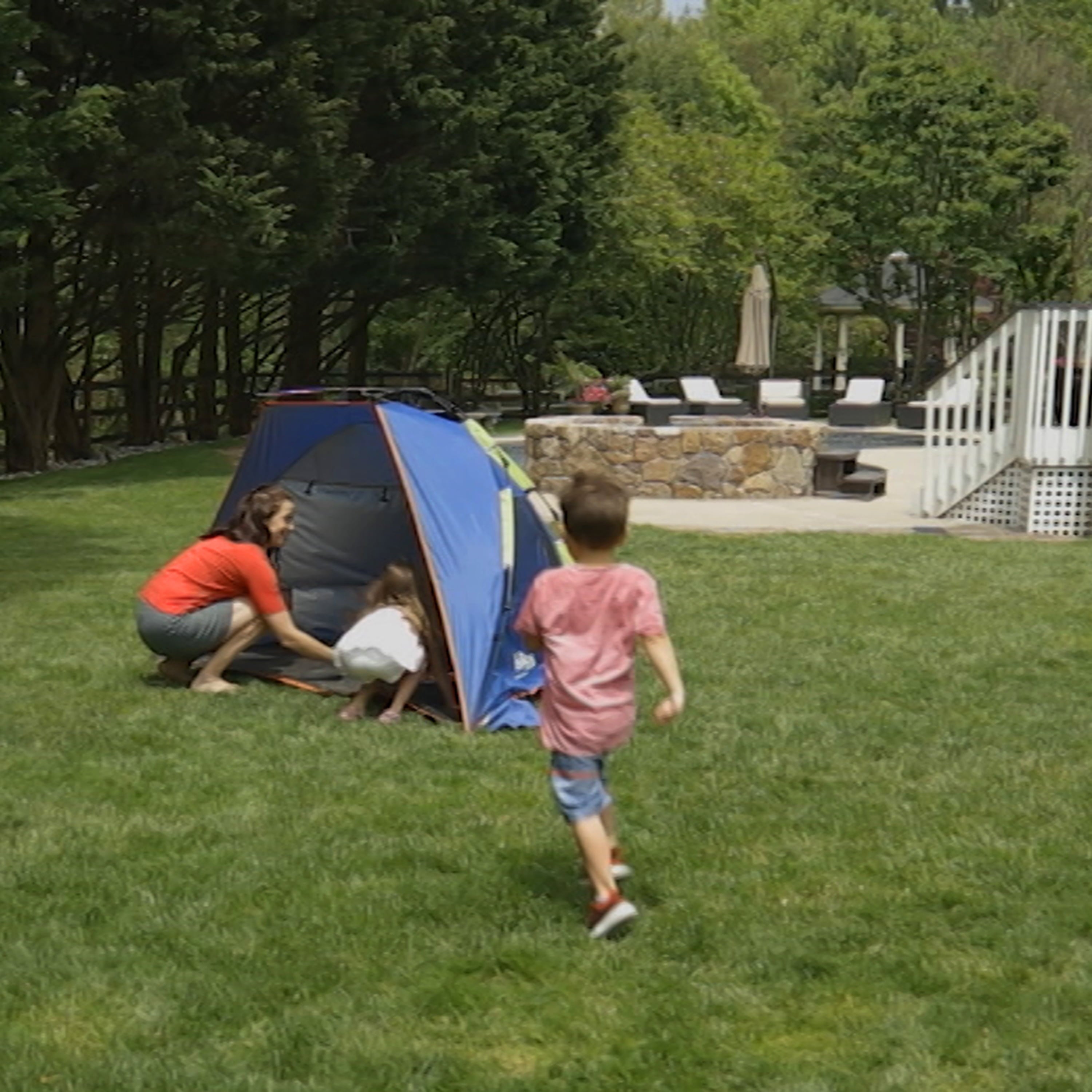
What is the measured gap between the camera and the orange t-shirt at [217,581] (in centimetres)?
712

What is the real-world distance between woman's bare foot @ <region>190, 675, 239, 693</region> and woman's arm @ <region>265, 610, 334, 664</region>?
33 centimetres

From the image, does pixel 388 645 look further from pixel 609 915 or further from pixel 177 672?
pixel 609 915

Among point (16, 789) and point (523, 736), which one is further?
point (523, 736)

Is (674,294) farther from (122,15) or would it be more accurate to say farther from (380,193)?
(122,15)

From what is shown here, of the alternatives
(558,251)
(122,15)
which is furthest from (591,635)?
(558,251)

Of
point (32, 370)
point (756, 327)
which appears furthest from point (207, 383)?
point (756, 327)

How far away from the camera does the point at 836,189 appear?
1359 inches

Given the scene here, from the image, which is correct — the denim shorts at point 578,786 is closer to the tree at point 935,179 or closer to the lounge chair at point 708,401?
the lounge chair at point 708,401

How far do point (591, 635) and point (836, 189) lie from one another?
3173 cm

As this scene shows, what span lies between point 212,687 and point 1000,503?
8.74 m

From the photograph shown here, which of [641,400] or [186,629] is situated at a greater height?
[186,629]

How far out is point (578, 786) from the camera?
170 inches

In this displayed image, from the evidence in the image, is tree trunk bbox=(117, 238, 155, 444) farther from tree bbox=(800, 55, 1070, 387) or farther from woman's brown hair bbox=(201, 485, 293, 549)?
tree bbox=(800, 55, 1070, 387)

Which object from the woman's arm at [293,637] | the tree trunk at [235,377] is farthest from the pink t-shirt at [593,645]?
the tree trunk at [235,377]
